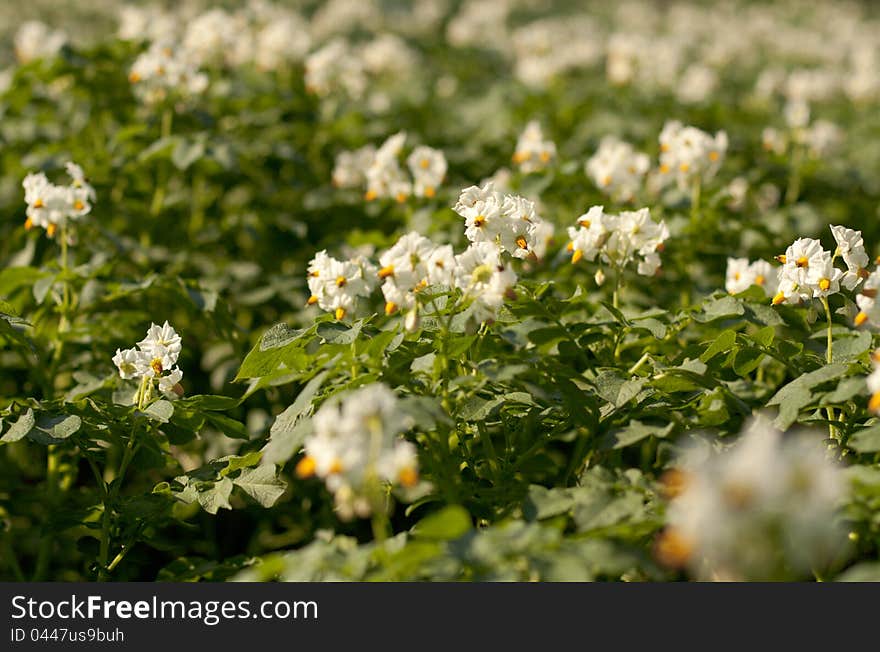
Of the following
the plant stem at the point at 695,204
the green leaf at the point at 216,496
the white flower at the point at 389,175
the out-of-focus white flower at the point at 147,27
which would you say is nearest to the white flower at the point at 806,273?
the plant stem at the point at 695,204

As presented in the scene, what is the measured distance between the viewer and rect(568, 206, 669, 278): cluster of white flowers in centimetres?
289

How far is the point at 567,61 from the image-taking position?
7.37 metres

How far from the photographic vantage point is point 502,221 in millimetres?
2568

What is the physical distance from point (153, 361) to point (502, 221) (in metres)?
0.99

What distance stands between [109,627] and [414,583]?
2.29ft

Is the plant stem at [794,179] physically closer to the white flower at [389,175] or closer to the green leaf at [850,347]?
the white flower at [389,175]

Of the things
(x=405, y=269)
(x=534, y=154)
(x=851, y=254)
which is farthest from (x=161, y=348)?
(x=534, y=154)

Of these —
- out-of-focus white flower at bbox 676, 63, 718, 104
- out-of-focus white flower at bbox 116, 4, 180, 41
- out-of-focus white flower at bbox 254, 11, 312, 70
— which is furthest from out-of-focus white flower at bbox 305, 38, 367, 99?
out-of-focus white flower at bbox 676, 63, 718, 104

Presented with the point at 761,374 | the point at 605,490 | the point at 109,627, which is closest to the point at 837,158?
the point at 761,374

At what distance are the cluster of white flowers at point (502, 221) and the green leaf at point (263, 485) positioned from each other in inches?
30.2

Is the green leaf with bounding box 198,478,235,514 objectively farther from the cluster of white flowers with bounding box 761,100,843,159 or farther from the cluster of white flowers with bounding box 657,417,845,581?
the cluster of white flowers with bounding box 761,100,843,159

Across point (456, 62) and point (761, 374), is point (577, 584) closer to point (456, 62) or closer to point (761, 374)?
point (761, 374)

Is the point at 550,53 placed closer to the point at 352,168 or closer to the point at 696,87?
the point at 696,87

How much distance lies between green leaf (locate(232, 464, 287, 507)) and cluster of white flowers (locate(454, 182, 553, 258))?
0.77 m
